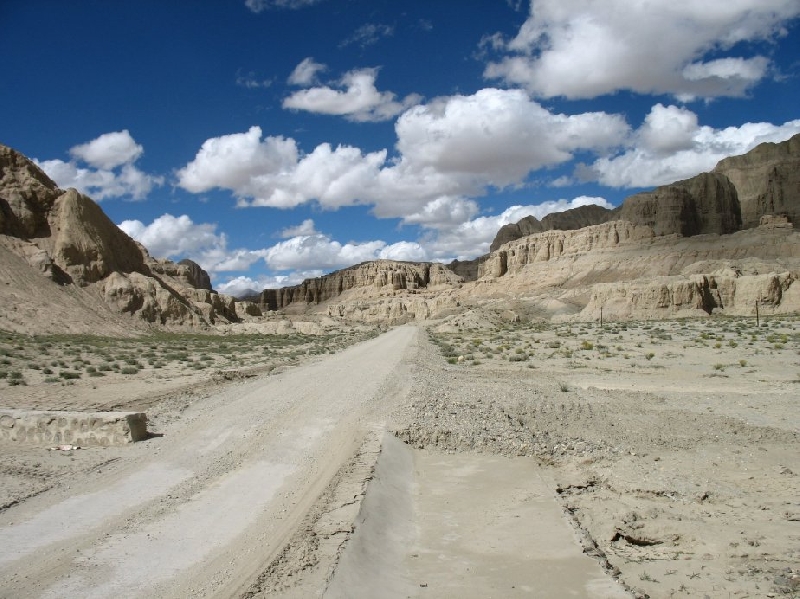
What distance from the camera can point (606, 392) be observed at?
1662cm

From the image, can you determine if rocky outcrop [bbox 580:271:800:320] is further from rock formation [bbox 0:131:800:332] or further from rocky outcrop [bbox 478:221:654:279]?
rocky outcrop [bbox 478:221:654:279]

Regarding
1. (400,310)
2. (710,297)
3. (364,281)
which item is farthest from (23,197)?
(364,281)

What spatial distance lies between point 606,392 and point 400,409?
6.98 m

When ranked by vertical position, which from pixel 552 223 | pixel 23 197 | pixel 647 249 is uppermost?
pixel 552 223

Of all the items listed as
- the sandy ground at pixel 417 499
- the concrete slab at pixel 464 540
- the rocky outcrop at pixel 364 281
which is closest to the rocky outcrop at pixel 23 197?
the sandy ground at pixel 417 499

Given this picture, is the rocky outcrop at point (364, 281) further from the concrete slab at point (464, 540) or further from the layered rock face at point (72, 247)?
the concrete slab at point (464, 540)

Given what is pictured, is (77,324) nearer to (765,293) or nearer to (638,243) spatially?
(765,293)

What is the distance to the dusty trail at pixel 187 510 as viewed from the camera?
17.6 ft

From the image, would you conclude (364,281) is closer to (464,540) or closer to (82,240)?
(82,240)

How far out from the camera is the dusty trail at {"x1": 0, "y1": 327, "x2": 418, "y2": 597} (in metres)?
5.38

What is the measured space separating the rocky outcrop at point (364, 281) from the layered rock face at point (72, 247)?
377 feet

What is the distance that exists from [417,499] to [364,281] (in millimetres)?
170437

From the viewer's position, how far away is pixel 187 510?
7047 millimetres

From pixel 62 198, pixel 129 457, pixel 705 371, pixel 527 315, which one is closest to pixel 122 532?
pixel 129 457
